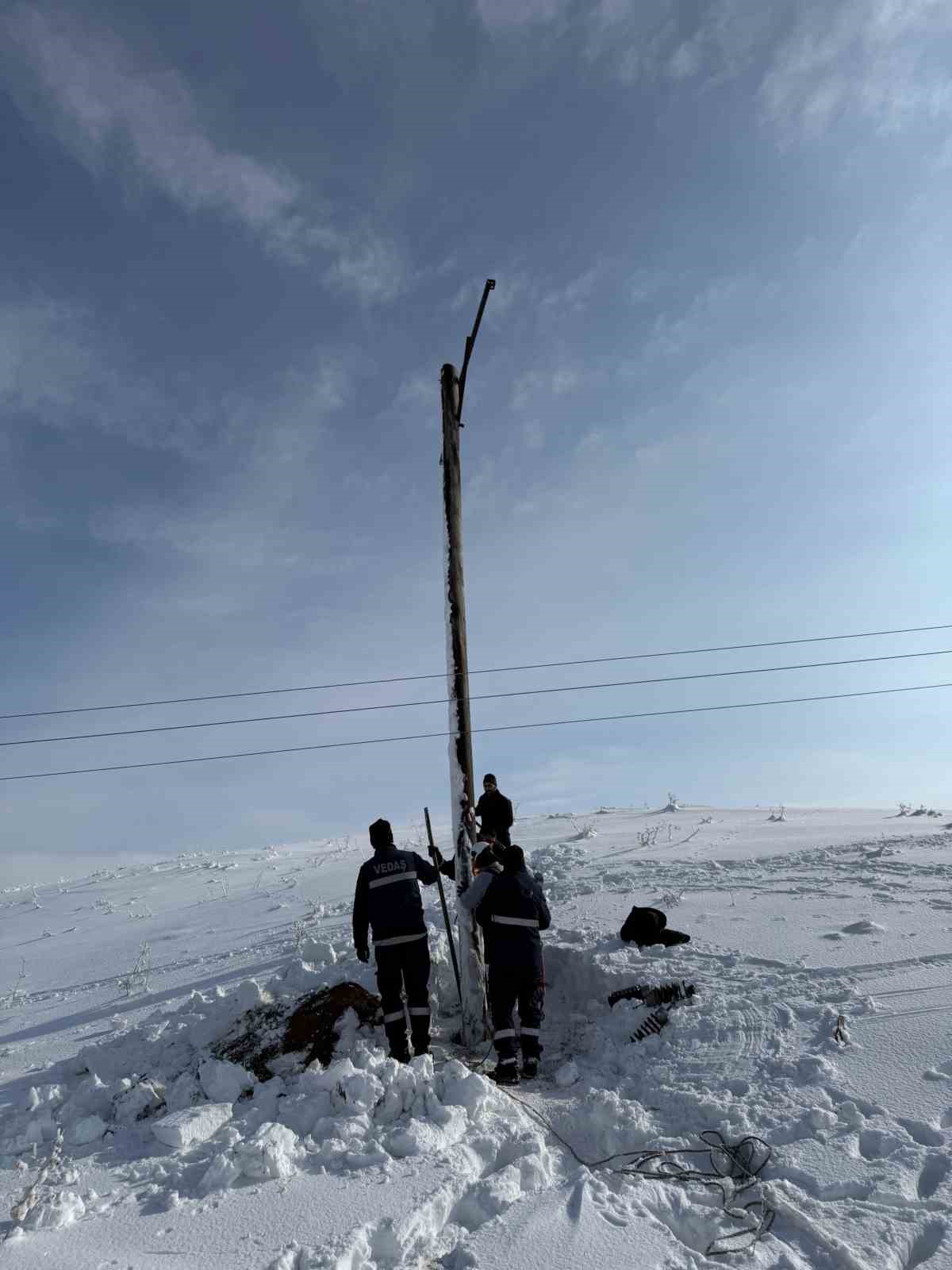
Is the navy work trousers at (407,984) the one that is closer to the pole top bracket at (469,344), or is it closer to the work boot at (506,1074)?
the work boot at (506,1074)

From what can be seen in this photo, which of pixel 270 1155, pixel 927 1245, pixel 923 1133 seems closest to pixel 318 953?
pixel 270 1155

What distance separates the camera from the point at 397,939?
601 centimetres

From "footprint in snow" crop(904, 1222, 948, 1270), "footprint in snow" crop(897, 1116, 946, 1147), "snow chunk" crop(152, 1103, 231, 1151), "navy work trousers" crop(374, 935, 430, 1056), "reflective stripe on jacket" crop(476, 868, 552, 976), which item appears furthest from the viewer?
"reflective stripe on jacket" crop(476, 868, 552, 976)

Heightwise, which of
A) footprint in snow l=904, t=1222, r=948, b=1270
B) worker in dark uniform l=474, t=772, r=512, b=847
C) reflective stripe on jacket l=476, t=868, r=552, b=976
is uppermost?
worker in dark uniform l=474, t=772, r=512, b=847

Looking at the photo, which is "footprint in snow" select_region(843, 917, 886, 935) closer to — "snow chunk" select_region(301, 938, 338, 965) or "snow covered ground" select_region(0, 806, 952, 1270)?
"snow covered ground" select_region(0, 806, 952, 1270)

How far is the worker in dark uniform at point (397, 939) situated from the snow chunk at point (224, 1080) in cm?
112

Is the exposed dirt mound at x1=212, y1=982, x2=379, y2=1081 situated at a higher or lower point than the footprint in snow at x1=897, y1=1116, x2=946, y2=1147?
lower

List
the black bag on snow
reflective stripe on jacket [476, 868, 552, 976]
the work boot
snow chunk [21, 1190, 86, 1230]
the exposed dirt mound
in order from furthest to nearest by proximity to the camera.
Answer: the black bag on snow < reflective stripe on jacket [476, 868, 552, 976] < the exposed dirt mound < the work boot < snow chunk [21, 1190, 86, 1230]

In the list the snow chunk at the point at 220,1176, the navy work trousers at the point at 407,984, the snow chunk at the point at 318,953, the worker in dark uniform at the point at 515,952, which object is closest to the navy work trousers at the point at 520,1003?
the worker in dark uniform at the point at 515,952

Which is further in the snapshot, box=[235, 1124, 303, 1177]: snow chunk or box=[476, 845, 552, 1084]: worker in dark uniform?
box=[476, 845, 552, 1084]: worker in dark uniform

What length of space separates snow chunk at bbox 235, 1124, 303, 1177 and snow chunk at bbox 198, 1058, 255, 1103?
1014 millimetres

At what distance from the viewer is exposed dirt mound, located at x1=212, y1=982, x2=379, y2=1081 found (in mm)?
5613

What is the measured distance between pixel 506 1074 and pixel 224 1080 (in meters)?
1.91

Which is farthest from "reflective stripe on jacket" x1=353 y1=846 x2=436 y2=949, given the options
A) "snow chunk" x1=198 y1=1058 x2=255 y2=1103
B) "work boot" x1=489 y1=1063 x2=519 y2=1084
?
"snow chunk" x1=198 y1=1058 x2=255 y2=1103
